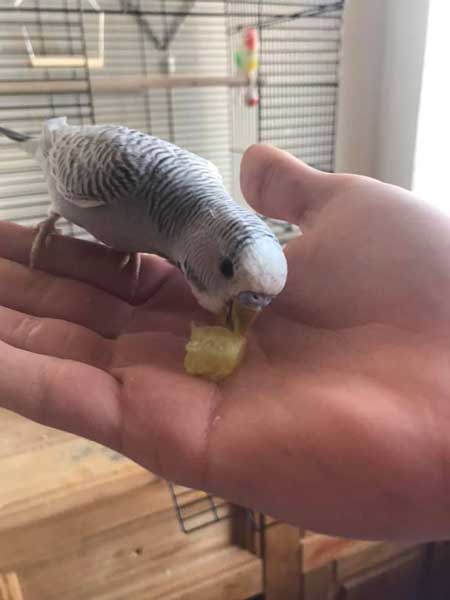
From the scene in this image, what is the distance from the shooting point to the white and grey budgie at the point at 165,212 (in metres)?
0.62

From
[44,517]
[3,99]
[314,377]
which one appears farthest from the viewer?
[3,99]

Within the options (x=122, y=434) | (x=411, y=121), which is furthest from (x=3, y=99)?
(x=122, y=434)

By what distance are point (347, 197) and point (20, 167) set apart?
1111 mm

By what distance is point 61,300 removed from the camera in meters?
0.83

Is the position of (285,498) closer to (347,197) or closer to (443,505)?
(443,505)

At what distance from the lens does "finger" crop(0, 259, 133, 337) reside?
806mm

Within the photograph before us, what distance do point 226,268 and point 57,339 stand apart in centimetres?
23

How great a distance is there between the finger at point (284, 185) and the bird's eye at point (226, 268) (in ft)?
0.85

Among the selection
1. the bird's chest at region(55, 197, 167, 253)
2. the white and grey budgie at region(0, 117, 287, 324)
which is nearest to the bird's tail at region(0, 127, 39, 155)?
the white and grey budgie at region(0, 117, 287, 324)

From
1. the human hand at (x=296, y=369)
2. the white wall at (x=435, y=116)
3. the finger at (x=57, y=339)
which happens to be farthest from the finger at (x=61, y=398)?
the white wall at (x=435, y=116)

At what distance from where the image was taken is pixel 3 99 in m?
1.51

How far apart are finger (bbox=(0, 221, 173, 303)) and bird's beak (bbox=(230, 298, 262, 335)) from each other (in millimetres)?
226

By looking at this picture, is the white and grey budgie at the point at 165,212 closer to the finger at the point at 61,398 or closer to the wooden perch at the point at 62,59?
the finger at the point at 61,398

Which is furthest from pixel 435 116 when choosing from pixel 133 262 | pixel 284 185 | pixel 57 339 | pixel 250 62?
pixel 57 339
